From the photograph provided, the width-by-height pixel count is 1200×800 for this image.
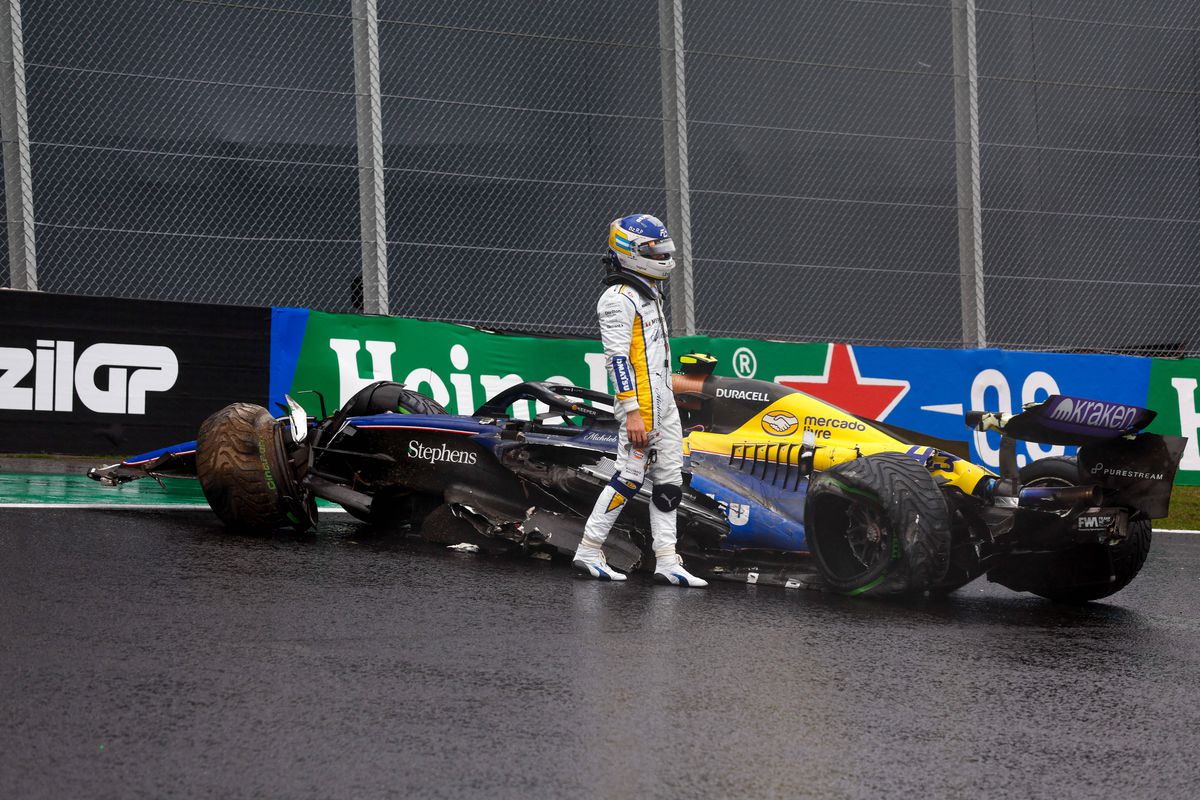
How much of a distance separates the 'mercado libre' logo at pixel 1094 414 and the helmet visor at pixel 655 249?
218 cm

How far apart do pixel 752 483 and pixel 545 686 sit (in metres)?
2.89

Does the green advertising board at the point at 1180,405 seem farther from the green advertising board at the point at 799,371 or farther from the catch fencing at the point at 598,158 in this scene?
the catch fencing at the point at 598,158

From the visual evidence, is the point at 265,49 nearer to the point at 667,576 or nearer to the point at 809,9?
the point at 809,9

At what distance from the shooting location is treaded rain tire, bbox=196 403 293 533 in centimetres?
816

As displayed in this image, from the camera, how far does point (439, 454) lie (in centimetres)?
815

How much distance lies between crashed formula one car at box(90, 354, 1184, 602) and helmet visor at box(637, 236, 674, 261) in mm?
614

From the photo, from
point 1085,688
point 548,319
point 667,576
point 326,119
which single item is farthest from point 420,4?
point 1085,688

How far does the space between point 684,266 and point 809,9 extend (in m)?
3.21

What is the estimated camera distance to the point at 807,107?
46.0 feet

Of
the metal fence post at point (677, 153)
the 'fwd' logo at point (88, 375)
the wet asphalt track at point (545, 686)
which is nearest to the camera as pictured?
the wet asphalt track at point (545, 686)

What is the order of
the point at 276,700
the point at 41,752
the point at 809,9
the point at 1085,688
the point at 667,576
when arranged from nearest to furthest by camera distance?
the point at 41,752
the point at 276,700
the point at 1085,688
the point at 667,576
the point at 809,9

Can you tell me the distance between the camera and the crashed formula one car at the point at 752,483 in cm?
673

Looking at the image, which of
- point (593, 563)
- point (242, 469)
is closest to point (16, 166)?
point (242, 469)

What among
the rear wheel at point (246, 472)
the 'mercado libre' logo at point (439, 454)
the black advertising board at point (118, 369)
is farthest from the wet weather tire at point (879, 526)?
the black advertising board at point (118, 369)
